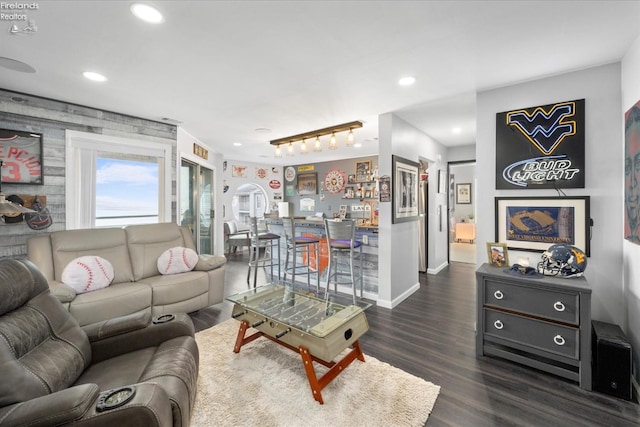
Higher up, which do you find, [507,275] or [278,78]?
[278,78]

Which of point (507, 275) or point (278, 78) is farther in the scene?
point (278, 78)

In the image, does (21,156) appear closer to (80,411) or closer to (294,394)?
(80,411)

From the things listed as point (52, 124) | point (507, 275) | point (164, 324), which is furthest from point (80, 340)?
point (507, 275)

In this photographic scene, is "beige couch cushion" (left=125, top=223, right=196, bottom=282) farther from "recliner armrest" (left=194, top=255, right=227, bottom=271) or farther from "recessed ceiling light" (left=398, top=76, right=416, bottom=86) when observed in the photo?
"recessed ceiling light" (left=398, top=76, right=416, bottom=86)

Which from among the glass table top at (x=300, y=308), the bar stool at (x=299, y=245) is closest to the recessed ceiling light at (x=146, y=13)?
the glass table top at (x=300, y=308)

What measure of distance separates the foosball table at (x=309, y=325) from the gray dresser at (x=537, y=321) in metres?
1.09

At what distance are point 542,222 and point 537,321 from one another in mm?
904

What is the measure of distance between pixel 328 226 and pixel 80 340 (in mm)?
2481

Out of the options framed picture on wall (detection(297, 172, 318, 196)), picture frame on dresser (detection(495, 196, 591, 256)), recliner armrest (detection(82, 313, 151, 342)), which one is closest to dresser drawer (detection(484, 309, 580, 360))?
picture frame on dresser (detection(495, 196, 591, 256))

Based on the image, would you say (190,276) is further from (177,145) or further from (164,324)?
(177,145)

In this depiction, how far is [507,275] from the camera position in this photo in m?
2.24

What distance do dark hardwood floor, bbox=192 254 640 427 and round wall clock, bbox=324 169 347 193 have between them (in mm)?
4206

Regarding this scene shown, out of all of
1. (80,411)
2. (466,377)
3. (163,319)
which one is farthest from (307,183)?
(80,411)

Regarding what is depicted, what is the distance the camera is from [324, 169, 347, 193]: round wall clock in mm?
7213
